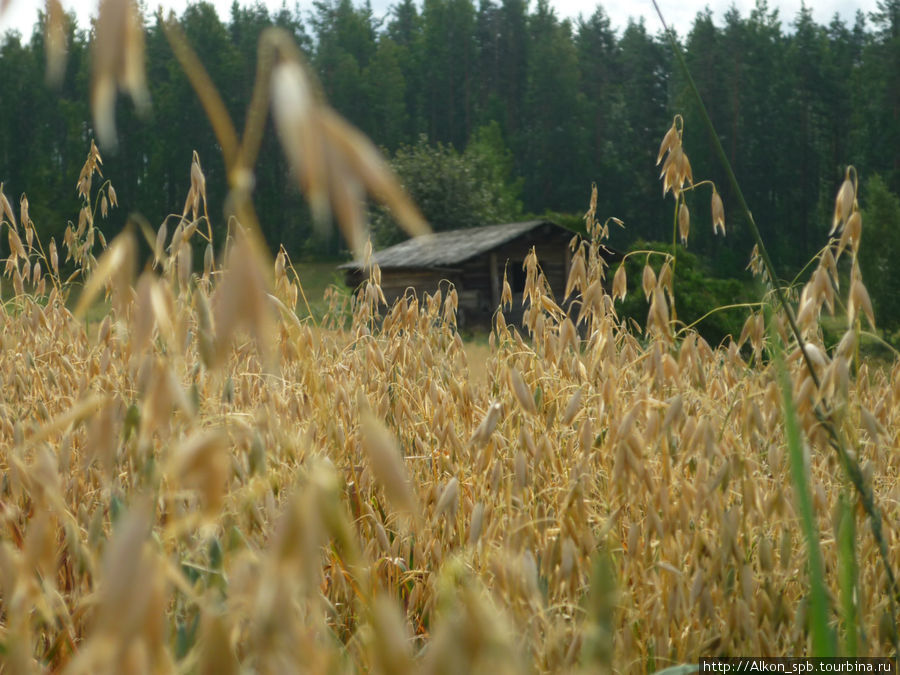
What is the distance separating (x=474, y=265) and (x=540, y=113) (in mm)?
30295

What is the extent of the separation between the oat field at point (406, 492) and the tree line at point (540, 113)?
32045mm

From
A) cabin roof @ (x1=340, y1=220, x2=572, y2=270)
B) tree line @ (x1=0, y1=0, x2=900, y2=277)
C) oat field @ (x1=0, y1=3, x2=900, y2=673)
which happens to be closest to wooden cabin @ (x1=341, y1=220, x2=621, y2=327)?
cabin roof @ (x1=340, y1=220, x2=572, y2=270)

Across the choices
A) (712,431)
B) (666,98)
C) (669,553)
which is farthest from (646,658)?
(666,98)

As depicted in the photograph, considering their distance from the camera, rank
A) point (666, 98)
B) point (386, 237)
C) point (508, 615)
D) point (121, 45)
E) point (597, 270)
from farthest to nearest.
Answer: point (666, 98), point (386, 237), point (597, 270), point (508, 615), point (121, 45)

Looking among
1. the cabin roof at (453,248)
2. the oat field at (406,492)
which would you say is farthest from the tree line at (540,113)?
the oat field at (406,492)

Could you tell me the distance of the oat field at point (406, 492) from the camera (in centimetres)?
54

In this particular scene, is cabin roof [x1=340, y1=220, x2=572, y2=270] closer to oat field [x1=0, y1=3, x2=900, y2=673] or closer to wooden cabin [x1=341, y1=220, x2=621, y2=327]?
wooden cabin [x1=341, y1=220, x2=621, y2=327]

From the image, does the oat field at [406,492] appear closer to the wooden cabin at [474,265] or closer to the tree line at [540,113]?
the wooden cabin at [474,265]

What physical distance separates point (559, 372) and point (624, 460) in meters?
0.92

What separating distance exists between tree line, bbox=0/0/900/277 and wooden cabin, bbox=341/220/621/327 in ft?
41.4

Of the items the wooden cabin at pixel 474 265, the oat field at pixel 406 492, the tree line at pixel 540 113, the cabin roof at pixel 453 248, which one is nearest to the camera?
the oat field at pixel 406 492

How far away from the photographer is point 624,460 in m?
1.31

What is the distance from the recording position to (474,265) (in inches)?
821

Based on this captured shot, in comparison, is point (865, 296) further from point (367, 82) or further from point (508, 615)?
point (367, 82)
